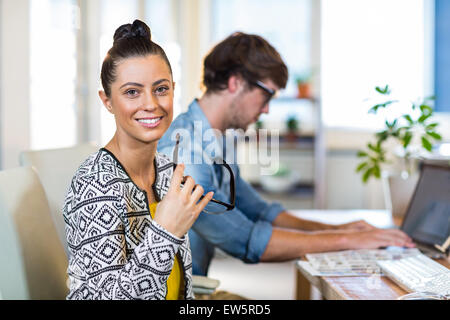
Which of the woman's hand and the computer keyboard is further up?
the woman's hand

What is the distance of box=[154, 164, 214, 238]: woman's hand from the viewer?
1.78 ft

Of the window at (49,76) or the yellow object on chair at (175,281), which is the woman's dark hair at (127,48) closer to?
the yellow object on chair at (175,281)

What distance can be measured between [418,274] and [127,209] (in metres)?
0.57

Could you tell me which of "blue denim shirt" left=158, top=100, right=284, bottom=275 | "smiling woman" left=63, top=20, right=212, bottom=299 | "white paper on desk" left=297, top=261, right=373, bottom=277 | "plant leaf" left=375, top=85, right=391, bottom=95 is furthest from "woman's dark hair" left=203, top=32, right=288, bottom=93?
"smiling woman" left=63, top=20, right=212, bottom=299

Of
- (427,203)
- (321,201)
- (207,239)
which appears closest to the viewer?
(207,239)

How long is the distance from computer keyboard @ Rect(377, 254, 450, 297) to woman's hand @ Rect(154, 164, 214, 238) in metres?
0.40

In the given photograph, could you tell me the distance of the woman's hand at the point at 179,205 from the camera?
542mm

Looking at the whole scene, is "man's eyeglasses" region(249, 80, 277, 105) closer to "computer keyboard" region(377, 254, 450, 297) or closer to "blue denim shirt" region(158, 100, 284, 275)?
"blue denim shirt" region(158, 100, 284, 275)
